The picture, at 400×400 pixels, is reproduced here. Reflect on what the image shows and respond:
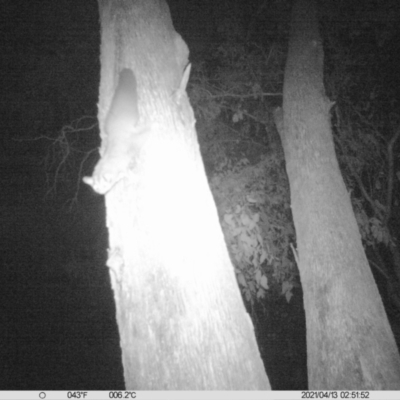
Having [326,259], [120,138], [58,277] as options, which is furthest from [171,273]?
[58,277]

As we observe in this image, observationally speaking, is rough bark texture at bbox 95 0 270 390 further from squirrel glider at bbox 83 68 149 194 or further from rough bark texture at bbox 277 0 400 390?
rough bark texture at bbox 277 0 400 390

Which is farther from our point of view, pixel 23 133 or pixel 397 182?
pixel 23 133

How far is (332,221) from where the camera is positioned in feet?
9.14

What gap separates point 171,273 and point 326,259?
5.18 feet

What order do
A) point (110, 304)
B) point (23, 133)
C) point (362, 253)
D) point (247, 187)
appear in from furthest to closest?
point (110, 304) < point (23, 133) < point (247, 187) < point (362, 253)

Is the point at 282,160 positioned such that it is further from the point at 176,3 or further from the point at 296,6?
the point at 176,3

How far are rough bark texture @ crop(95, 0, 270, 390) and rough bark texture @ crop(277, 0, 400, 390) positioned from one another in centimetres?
107

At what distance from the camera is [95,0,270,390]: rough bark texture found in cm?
149

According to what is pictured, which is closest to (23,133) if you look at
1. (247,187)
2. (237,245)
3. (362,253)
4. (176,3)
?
(176,3)

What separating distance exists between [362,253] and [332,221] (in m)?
0.33

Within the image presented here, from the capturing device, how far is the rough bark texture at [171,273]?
1.49 metres

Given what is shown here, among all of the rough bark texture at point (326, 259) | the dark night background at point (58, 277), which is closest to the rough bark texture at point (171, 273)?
the rough bark texture at point (326, 259)

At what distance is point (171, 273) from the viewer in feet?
5.04

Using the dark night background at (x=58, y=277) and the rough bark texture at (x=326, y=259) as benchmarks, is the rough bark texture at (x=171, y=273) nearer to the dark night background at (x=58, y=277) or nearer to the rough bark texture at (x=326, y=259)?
the rough bark texture at (x=326, y=259)
